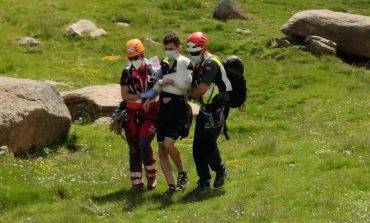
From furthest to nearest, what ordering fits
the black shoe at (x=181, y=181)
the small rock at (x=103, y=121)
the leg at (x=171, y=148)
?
the small rock at (x=103, y=121) < the black shoe at (x=181, y=181) < the leg at (x=171, y=148)

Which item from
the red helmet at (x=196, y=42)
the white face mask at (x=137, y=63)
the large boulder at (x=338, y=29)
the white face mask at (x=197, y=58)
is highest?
the red helmet at (x=196, y=42)

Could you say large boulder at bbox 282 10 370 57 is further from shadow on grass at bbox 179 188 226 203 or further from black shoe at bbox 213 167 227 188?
shadow on grass at bbox 179 188 226 203

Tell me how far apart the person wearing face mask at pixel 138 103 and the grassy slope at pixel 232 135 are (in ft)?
3.40

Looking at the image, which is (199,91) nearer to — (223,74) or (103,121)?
(223,74)

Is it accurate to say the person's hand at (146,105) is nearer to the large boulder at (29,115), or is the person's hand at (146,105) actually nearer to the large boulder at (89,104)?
the large boulder at (29,115)

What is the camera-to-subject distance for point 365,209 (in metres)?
12.5

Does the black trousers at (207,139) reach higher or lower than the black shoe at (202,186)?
higher

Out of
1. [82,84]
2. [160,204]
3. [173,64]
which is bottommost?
[82,84]

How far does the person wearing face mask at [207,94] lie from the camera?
14.3m

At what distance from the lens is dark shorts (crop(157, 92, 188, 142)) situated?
1473 centimetres

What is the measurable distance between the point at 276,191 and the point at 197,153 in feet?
5.76

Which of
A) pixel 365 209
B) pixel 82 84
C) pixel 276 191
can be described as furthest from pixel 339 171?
pixel 82 84

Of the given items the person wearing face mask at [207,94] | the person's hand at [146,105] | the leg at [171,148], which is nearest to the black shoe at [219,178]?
the person wearing face mask at [207,94]

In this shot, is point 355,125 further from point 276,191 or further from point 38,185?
point 38,185
